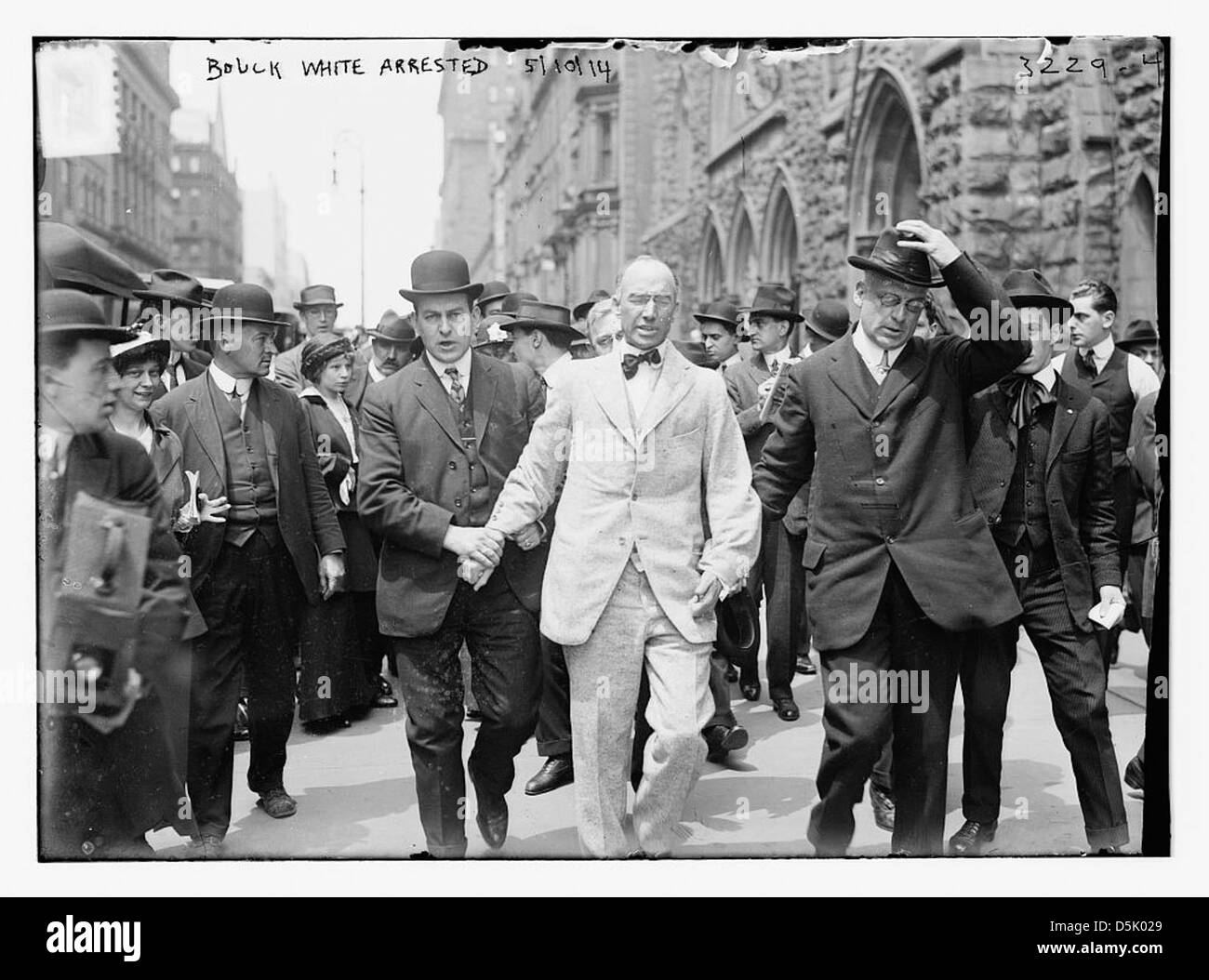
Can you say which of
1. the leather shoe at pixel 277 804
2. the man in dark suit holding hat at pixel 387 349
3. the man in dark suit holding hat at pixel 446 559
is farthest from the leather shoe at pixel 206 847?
the man in dark suit holding hat at pixel 387 349

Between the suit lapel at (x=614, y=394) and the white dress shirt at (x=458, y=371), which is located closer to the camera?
the suit lapel at (x=614, y=394)

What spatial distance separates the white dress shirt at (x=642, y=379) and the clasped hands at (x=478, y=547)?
1.96ft

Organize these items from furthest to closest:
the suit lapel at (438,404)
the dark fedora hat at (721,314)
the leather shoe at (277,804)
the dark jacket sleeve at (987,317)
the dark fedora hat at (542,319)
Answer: the dark fedora hat at (721,314)
the dark fedora hat at (542,319)
the leather shoe at (277,804)
the suit lapel at (438,404)
the dark jacket sleeve at (987,317)

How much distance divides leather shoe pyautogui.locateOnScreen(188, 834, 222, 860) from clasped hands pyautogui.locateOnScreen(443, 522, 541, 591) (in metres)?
1.47

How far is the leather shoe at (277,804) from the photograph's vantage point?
5.56m

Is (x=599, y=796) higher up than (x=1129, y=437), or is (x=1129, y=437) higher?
(x=1129, y=437)

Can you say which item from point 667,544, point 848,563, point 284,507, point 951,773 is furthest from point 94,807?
point 951,773

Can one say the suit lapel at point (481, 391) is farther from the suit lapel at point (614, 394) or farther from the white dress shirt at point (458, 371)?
the suit lapel at point (614, 394)

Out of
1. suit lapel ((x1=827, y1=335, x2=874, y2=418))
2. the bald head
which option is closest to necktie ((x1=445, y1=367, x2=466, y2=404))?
the bald head

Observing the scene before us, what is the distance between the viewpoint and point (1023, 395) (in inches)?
201

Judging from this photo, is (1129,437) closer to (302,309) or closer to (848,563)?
(848,563)

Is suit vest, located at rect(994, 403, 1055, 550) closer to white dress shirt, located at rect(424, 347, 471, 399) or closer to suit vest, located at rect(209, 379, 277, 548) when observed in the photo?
white dress shirt, located at rect(424, 347, 471, 399)
